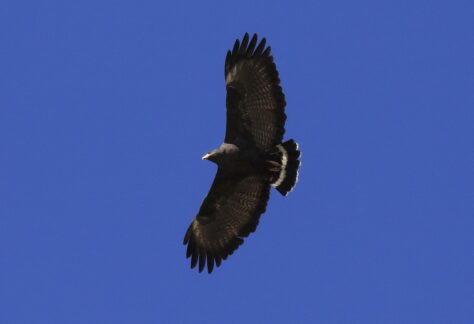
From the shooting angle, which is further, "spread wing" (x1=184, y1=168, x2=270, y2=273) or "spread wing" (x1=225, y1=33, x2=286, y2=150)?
"spread wing" (x1=184, y1=168, x2=270, y2=273)

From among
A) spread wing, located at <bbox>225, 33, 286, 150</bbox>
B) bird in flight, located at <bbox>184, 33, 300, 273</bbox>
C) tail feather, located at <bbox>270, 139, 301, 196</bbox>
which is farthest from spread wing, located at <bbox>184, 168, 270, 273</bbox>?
spread wing, located at <bbox>225, 33, 286, 150</bbox>

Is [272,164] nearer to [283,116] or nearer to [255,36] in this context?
[283,116]

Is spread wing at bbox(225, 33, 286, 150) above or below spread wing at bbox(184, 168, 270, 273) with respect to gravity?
above

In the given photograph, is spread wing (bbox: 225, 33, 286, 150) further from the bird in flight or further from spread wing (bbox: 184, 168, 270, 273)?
spread wing (bbox: 184, 168, 270, 273)

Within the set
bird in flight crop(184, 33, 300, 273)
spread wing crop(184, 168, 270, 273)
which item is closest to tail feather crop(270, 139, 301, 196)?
bird in flight crop(184, 33, 300, 273)

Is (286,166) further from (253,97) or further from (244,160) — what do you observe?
(253,97)

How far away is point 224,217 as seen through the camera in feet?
53.1

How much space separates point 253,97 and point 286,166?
1.22 metres

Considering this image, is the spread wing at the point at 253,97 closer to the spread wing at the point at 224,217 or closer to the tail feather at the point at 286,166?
the tail feather at the point at 286,166

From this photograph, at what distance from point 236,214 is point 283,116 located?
2019 millimetres

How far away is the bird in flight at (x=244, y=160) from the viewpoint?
1507cm

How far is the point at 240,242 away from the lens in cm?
1608

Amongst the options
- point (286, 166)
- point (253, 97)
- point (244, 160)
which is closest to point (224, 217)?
point (244, 160)

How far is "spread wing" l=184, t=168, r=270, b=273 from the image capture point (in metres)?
15.9
